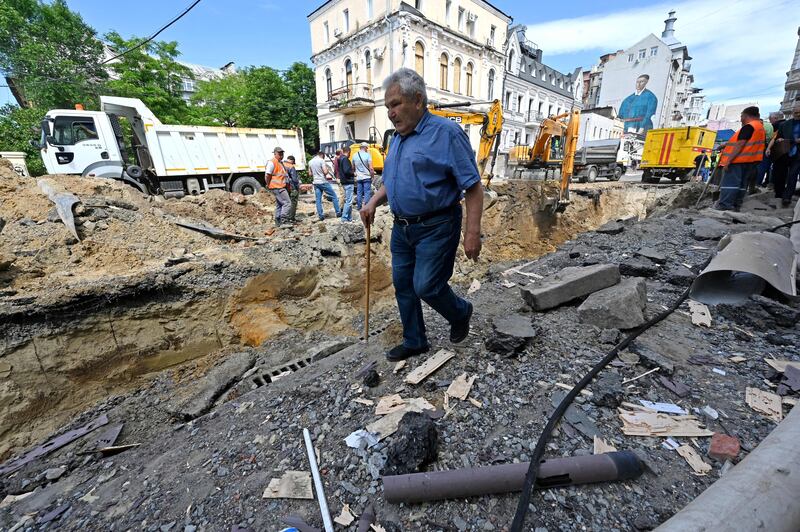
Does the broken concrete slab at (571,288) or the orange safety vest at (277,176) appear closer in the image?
the broken concrete slab at (571,288)

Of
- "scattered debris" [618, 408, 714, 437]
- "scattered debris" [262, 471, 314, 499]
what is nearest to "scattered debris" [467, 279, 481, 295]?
"scattered debris" [618, 408, 714, 437]

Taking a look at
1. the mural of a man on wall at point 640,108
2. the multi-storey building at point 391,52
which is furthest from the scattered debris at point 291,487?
the mural of a man on wall at point 640,108

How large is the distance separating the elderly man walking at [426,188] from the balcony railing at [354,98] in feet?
69.7

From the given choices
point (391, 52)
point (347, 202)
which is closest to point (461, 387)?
point (347, 202)

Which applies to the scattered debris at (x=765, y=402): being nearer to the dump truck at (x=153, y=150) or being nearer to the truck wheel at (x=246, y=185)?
the truck wheel at (x=246, y=185)

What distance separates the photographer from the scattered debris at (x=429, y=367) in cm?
235

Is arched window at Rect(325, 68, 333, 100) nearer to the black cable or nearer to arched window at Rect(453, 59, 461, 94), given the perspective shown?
arched window at Rect(453, 59, 461, 94)

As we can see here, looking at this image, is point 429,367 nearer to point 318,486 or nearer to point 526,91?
point 318,486

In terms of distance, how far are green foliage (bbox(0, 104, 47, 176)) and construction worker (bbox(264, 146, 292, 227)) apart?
20.1 m

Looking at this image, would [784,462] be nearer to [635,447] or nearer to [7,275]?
[635,447]

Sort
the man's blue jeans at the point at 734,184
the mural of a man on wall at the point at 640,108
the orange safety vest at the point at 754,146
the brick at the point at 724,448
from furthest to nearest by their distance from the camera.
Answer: the mural of a man on wall at the point at 640,108, the man's blue jeans at the point at 734,184, the orange safety vest at the point at 754,146, the brick at the point at 724,448

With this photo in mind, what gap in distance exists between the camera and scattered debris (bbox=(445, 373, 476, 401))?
2.14 m

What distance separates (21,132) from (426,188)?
28.3 meters

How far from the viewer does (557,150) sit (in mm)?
14969
